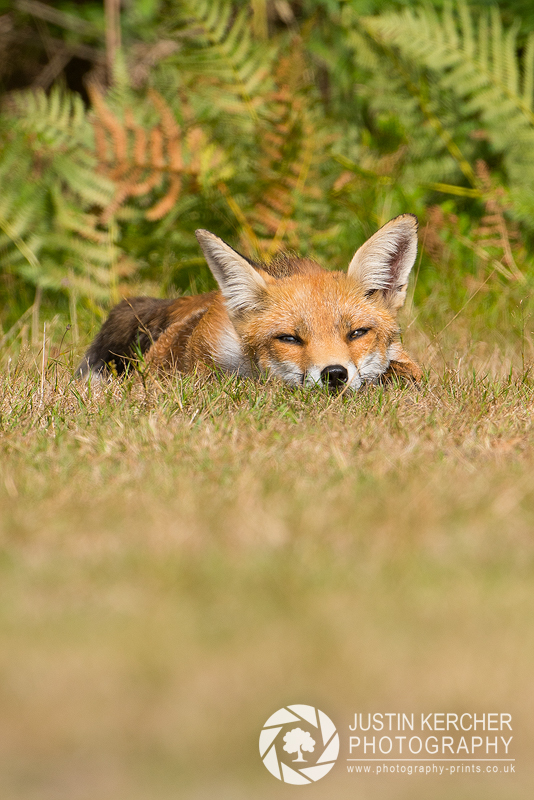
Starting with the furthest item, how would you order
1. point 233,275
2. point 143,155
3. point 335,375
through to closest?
point 143,155
point 233,275
point 335,375

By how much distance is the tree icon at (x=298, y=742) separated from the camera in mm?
1962

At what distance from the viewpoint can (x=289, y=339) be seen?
457 centimetres

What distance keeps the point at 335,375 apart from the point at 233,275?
0.93 meters

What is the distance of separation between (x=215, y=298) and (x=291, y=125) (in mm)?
2803

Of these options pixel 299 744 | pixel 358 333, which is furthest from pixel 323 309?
pixel 299 744

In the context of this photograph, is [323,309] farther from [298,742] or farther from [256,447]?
[298,742]

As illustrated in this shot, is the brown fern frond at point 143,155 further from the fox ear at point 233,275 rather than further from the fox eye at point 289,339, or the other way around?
the fox eye at point 289,339

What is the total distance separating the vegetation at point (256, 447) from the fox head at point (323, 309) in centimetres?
23

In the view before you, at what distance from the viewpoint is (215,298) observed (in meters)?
5.23

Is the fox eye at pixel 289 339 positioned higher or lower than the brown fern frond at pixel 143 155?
lower

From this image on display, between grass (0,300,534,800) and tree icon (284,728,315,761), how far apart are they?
0.27 ft

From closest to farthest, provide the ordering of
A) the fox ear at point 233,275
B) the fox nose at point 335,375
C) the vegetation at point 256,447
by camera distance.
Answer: the vegetation at point 256,447 → the fox nose at point 335,375 → the fox ear at point 233,275

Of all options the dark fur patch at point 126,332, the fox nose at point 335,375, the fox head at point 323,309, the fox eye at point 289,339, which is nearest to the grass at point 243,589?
the fox nose at point 335,375

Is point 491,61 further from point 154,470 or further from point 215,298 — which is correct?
point 154,470
